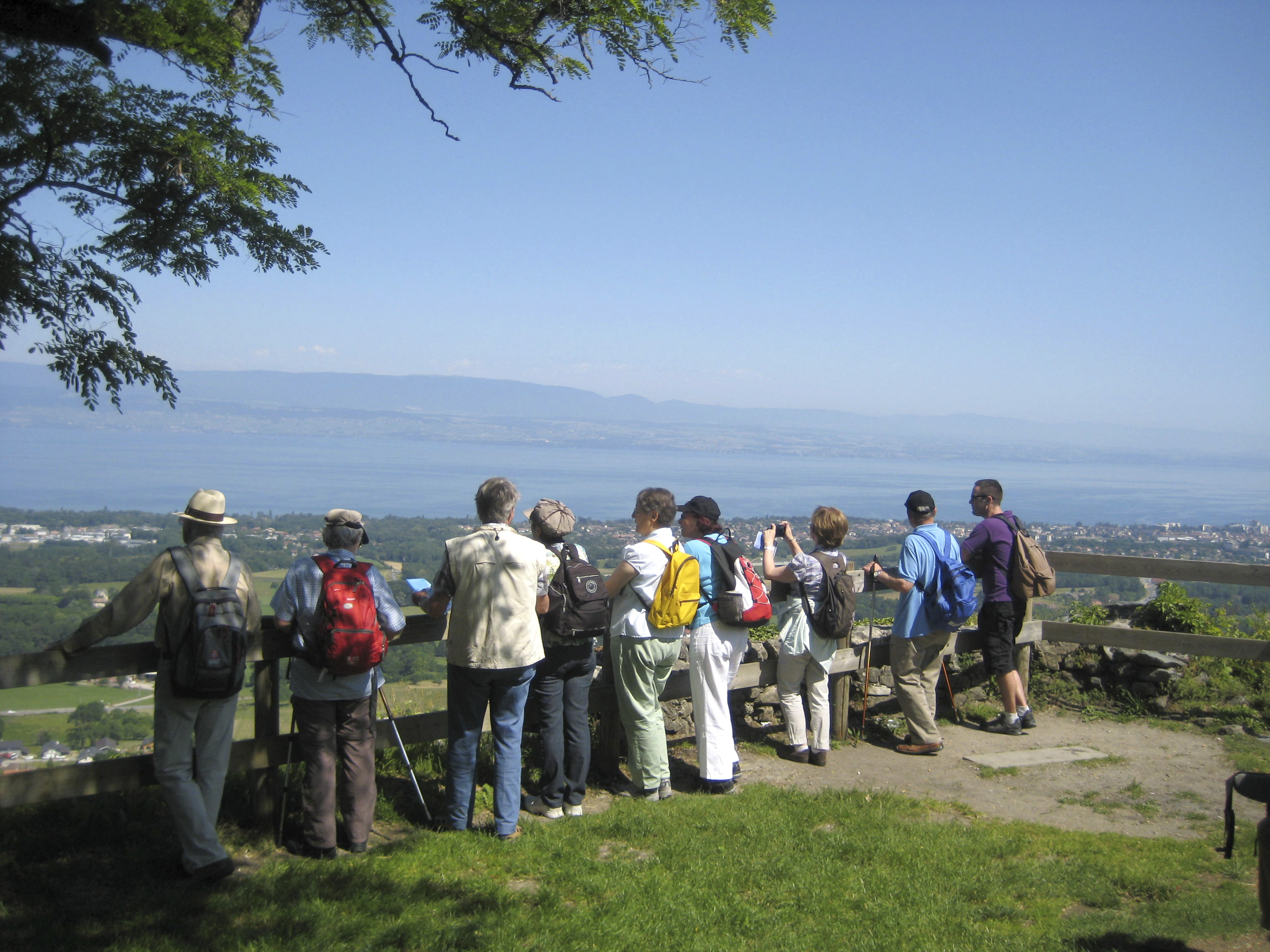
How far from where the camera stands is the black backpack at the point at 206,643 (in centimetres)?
375

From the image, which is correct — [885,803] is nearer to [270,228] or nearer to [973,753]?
[973,753]

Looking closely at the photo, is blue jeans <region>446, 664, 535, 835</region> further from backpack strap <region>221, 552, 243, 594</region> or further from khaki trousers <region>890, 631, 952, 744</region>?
khaki trousers <region>890, 631, 952, 744</region>

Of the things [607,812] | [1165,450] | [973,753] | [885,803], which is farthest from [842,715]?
[1165,450]

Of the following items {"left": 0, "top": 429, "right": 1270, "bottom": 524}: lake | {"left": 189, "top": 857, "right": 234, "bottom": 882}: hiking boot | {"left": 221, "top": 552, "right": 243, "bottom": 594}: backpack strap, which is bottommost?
{"left": 0, "top": 429, "right": 1270, "bottom": 524}: lake

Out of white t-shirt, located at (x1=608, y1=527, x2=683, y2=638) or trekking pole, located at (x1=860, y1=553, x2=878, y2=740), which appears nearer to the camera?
white t-shirt, located at (x1=608, y1=527, x2=683, y2=638)

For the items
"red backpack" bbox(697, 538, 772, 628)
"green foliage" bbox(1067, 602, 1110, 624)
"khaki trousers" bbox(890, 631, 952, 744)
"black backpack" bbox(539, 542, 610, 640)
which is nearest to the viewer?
"black backpack" bbox(539, 542, 610, 640)

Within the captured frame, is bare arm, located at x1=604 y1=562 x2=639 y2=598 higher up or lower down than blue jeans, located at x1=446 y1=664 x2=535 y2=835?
higher up

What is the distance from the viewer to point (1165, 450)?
137000mm

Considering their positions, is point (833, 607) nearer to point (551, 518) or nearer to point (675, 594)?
point (675, 594)

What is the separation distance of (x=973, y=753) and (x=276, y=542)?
1028 centimetres

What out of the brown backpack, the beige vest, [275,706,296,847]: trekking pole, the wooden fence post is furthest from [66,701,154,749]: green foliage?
the brown backpack

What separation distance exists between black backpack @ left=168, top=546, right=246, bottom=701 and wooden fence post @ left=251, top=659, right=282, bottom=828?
0.44 m

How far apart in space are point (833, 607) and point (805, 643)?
33cm

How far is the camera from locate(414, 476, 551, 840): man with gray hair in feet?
14.8
